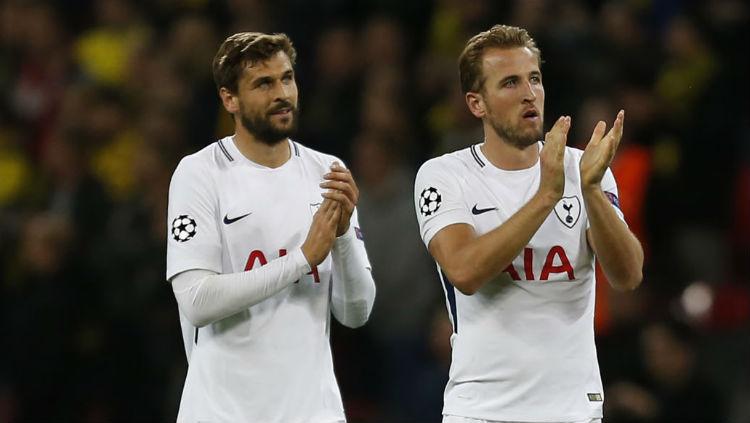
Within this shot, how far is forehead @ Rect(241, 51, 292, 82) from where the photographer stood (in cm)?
593

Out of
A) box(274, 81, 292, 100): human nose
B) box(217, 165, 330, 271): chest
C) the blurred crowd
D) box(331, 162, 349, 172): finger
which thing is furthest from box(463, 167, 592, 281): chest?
the blurred crowd

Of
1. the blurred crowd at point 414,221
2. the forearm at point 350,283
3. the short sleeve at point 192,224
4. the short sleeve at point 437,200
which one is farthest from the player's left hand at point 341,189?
the blurred crowd at point 414,221

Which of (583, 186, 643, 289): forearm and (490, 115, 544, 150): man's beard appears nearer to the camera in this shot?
(583, 186, 643, 289): forearm

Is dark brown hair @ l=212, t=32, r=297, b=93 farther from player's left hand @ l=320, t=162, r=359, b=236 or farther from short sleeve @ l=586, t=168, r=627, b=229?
short sleeve @ l=586, t=168, r=627, b=229

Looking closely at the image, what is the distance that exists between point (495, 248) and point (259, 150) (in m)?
1.18

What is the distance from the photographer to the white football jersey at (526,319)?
562cm

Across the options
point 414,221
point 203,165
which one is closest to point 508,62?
point 203,165

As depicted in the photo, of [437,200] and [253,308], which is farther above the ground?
[437,200]

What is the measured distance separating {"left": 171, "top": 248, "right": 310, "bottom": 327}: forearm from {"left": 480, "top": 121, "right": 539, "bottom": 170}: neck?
0.89 metres

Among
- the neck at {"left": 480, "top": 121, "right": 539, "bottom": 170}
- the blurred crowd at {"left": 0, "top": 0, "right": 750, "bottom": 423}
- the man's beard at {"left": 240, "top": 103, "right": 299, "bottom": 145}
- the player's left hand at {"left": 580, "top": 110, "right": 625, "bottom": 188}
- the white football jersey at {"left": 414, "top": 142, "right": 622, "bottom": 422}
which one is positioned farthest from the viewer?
the blurred crowd at {"left": 0, "top": 0, "right": 750, "bottom": 423}

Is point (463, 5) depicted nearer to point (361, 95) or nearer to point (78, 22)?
point (361, 95)

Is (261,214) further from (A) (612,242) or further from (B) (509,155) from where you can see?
(A) (612,242)

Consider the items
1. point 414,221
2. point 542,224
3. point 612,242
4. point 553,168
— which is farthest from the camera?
point 414,221

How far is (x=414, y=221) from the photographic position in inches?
394
